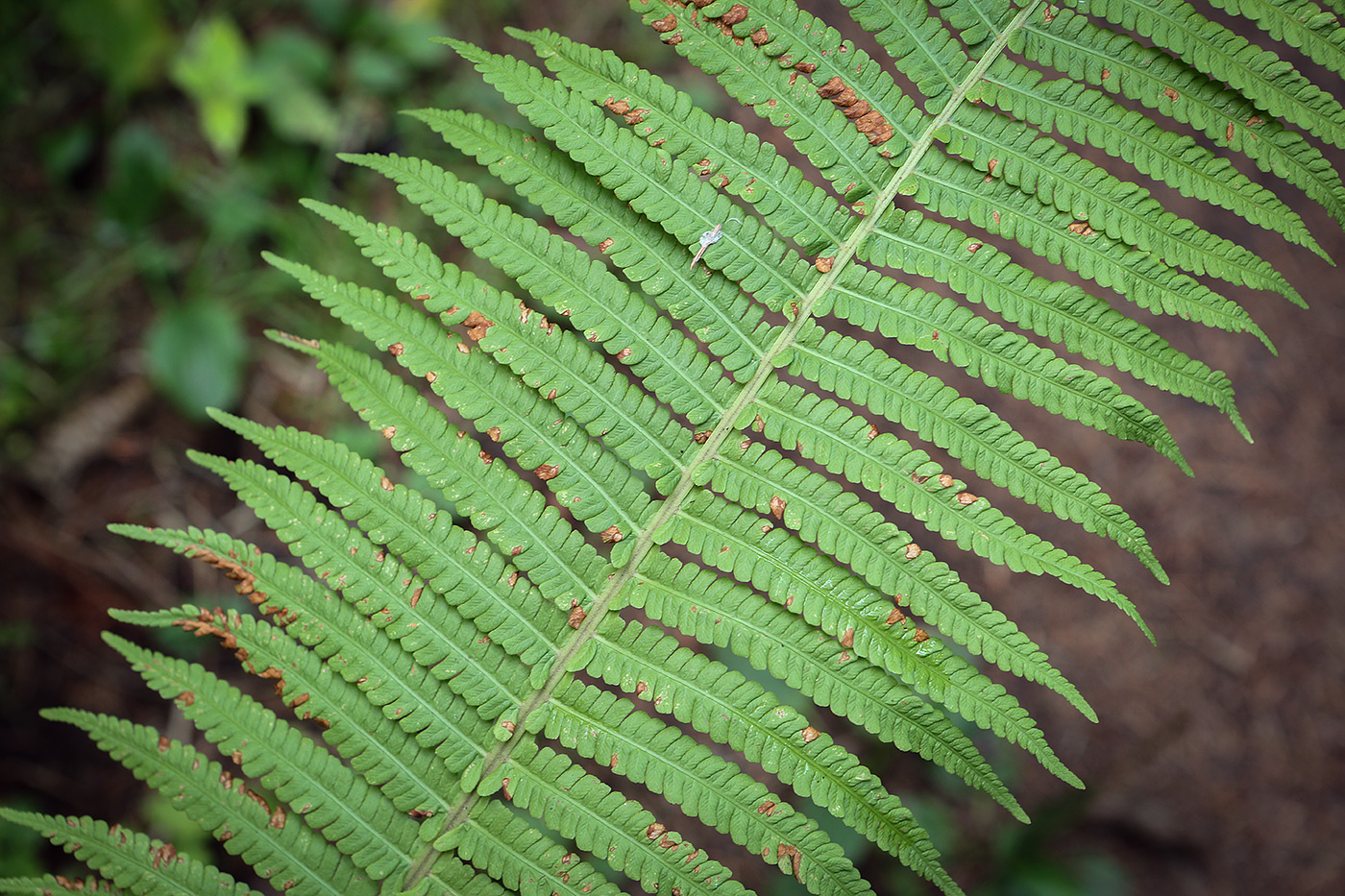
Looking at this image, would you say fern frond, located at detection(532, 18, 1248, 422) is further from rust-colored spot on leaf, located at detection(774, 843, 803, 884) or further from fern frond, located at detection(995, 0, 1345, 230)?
rust-colored spot on leaf, located at detection(774, 843, 803, 884)

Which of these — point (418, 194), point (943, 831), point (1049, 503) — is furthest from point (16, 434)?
point (943, 831)

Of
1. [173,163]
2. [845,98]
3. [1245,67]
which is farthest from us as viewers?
[173,163]

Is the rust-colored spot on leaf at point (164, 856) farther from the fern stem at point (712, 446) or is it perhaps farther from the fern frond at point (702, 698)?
the fern frond at point (702, 698)

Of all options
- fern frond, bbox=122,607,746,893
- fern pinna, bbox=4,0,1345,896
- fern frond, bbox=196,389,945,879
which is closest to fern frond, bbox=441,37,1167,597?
fern pinna, bbox=4,0,1345,896

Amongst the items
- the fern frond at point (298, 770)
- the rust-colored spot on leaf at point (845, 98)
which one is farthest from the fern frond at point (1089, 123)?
the fern frond at point (298, 770)

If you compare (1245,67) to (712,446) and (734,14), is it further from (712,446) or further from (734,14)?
(712,446)

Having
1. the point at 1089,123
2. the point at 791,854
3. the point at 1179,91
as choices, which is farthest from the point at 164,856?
the point at 1179,91

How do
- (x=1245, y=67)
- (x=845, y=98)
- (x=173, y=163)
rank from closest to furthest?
(x=1245, y=67)
(x=845, y=98)
(x=173, y=163)
